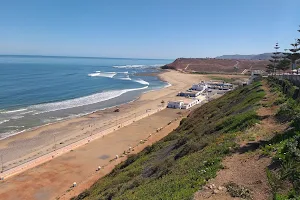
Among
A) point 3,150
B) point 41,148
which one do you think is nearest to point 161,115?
point 41,148

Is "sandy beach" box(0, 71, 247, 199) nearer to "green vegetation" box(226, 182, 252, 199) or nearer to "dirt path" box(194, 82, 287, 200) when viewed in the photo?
"dirt path" box(194, 82, 287, 200)

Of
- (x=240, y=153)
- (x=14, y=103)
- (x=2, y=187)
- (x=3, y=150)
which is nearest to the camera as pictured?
(x=240, y=153)

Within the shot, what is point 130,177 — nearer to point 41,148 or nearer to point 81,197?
point 81,197

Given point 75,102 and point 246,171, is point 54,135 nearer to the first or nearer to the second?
point 75,102

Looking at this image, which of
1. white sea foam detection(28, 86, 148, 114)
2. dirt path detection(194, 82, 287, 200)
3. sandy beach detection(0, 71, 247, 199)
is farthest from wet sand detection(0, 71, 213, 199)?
dirt path detection(194, 82, 287, 200)

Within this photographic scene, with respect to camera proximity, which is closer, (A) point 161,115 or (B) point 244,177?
(B) point 244,177

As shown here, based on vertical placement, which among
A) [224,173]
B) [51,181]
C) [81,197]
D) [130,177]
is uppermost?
[224,173]

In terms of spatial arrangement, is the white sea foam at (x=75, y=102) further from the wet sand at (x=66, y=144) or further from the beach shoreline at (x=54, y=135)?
the wet sand at (x=66, y=144)
